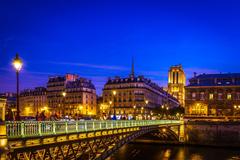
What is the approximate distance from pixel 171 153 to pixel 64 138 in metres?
54.8

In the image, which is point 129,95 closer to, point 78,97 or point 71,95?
point 78,97

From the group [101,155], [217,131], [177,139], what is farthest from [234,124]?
[101,155]

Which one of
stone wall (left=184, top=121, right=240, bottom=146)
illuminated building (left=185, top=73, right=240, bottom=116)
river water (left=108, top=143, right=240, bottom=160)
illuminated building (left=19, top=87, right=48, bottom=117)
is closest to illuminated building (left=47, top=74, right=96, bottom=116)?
illuminated building (left=19, top=87, right=48, bottom=117)

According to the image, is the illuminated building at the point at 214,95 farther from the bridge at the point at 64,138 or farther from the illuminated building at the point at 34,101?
the illuminated building at the point at 34,101

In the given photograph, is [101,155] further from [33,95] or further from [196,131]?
[33,95]

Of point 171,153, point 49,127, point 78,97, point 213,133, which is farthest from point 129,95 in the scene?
point 49,127

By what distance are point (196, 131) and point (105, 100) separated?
68.1 meters

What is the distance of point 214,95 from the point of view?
4688 inches

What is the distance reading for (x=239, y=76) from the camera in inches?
4690

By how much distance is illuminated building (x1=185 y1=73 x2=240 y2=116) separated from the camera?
116312mm

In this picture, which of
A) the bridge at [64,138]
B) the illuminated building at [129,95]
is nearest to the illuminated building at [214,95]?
the illuminated building at [129,95]

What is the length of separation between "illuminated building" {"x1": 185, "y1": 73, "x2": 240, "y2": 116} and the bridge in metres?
67.4

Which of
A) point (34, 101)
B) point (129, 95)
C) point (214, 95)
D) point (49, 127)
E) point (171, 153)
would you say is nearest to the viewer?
point (49, 127)

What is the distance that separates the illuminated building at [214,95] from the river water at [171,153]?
1173 inches
